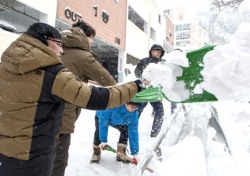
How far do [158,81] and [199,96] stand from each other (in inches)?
20.6

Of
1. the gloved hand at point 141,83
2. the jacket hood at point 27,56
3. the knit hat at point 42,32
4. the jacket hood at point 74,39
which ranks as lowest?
the gloved hand at point 141,83

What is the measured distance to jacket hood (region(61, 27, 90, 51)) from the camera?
304 centimetres

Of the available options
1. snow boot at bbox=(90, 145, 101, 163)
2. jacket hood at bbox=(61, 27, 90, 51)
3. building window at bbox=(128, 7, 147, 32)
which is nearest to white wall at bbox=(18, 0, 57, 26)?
snow boot at bbox=(90, 145, 101, 163)

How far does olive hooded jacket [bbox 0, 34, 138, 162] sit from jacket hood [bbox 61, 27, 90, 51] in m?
0.95

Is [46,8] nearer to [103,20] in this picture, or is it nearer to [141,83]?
[103,20]

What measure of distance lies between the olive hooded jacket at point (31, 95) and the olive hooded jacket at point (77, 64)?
2.87 ft

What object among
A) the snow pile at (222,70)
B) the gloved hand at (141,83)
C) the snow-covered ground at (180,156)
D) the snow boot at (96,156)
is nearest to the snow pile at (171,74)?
the snow pile at (222,70)

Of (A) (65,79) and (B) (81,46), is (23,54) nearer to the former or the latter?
(A) (65,79)

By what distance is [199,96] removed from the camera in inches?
119

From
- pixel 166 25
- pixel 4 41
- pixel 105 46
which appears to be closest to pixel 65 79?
pixel 4 41

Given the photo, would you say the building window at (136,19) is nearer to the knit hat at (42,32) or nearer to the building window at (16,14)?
the building window at (16,14)

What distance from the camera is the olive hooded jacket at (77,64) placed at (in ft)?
9.78

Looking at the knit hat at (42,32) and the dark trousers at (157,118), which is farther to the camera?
the dark trousers at (157,118)

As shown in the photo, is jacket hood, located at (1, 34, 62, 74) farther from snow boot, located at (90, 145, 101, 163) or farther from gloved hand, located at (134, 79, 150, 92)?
snow boot, located at (90, 145, 101, 163)
